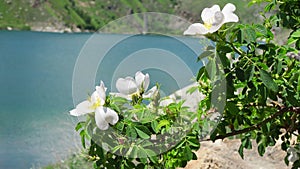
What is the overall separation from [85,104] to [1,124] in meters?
11.2

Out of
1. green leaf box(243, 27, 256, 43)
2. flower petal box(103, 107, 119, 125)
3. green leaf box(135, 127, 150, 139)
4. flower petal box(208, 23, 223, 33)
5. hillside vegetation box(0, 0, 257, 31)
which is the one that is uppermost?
hillside vegetation box(0, 0, 257, 31)

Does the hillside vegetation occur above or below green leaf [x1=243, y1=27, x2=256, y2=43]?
above

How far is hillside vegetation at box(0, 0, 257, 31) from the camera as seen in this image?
72244 mm

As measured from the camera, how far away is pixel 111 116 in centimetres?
153

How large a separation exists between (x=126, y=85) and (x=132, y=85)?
22 millimetres

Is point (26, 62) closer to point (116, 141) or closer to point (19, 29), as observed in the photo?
point (116, 141)

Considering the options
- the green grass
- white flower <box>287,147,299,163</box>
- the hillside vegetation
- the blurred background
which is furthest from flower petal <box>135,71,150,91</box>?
the hillside vegetation

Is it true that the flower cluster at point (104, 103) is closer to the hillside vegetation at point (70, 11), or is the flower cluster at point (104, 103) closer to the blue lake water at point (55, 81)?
the blue lake water at point (55, 81)

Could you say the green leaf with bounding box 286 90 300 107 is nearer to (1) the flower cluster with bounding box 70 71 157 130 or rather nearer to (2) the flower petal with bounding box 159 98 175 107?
(2) the flower petal with bounding box 159 98 175 107

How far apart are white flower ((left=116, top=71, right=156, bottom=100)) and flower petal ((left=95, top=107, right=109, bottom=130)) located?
198 mm

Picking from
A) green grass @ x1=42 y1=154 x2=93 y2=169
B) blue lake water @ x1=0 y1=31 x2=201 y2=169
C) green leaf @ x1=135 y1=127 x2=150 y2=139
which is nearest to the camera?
green leaf @ x1=135 y1=127 x2=150 y2=139

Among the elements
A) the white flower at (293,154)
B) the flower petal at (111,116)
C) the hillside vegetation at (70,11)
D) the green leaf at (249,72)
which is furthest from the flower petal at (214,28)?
the hillside vegetation at (70,11)

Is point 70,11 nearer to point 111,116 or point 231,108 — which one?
point 231,108

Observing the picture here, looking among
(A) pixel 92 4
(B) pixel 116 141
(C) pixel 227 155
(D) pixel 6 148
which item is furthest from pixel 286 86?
(A) pixel 92 4
